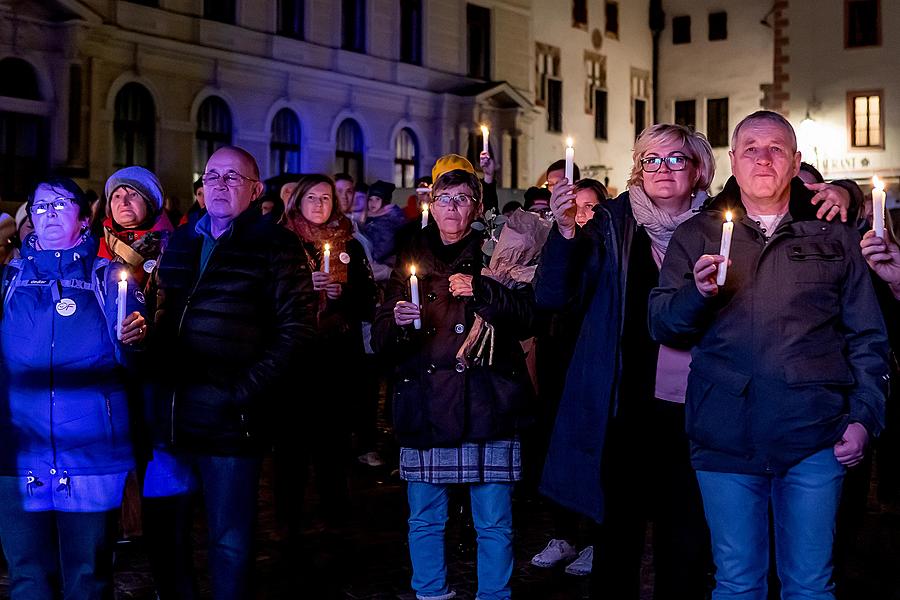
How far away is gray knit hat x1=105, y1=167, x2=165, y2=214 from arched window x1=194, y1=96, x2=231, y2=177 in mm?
21801

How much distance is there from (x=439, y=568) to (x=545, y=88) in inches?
1381

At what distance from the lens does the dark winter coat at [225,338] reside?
16.9 feet

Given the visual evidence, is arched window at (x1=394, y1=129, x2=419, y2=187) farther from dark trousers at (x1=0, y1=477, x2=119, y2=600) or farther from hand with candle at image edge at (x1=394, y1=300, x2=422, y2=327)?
dark trousers at (x1=0, y1=477, x2=119, y2=600)

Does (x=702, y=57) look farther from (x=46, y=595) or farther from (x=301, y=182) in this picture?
(x=46, y=595)

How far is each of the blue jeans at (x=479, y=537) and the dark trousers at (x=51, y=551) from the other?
5.17 ft

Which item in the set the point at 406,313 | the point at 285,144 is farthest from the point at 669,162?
the point at 285,144

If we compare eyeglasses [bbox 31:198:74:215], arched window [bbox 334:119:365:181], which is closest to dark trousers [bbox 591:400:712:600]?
eyeglasses [bbox 31:198:74:215]

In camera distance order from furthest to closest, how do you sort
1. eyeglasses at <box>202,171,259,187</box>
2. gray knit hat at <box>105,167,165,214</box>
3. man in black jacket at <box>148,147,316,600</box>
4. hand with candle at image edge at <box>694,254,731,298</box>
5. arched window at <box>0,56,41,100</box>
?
arched window at <box>0,56,41,100</box> → gray knit hat at <box>105,167,165,214</box> → eyeglasses at <box>202,171,259,187</box> → man in black jacket at <box>148,147,316,600</box> → hand with candle at image edge at <box>694,254,731,298</box>

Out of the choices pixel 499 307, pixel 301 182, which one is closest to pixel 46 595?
pixel 499 307

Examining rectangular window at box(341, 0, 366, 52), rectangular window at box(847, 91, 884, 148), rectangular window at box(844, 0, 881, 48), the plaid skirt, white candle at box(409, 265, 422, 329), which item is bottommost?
the plaid skirt

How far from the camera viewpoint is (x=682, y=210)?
5098 millimetres

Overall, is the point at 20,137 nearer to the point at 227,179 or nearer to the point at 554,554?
the point at 554,554

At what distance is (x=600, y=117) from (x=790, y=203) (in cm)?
3948

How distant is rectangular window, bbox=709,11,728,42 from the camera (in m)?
45.4
